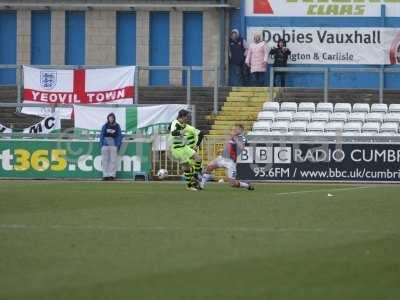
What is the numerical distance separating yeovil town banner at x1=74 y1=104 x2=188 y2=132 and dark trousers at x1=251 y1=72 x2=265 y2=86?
16.4 feet

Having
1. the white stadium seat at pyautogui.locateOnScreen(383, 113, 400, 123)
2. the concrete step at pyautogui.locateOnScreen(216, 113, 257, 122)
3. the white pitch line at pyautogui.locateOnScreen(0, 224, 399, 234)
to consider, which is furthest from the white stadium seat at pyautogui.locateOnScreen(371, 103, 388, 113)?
the white pitch line at pyautogui.locateOnScreen(0, 224, 399, 234)

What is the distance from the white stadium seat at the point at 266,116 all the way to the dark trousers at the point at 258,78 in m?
4.18

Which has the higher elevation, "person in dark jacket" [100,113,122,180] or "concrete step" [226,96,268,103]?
"concrete step" [226,96,268,103]

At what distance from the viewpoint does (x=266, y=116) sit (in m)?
36.5

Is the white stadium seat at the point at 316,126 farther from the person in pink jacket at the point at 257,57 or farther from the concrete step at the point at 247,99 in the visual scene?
the person in pink jacket at the point at 257,57

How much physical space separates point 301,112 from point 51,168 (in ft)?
24.0

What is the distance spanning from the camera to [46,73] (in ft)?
126

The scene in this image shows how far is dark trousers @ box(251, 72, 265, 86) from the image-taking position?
40.9m

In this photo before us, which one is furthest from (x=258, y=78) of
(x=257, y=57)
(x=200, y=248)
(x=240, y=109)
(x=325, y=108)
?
(x=200, y=248)

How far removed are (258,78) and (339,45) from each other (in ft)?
9.47

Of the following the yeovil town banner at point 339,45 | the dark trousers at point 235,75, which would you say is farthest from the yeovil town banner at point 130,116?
Answer: the yeovil town banner at point 339,45

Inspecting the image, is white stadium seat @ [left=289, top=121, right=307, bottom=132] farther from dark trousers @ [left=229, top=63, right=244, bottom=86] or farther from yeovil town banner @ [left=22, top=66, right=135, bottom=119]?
dark trousers @ [left=229, top=63, right=244, bottom=86]

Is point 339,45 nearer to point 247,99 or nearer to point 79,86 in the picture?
point 247,99

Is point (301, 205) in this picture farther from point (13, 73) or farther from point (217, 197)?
point (13, 73)
